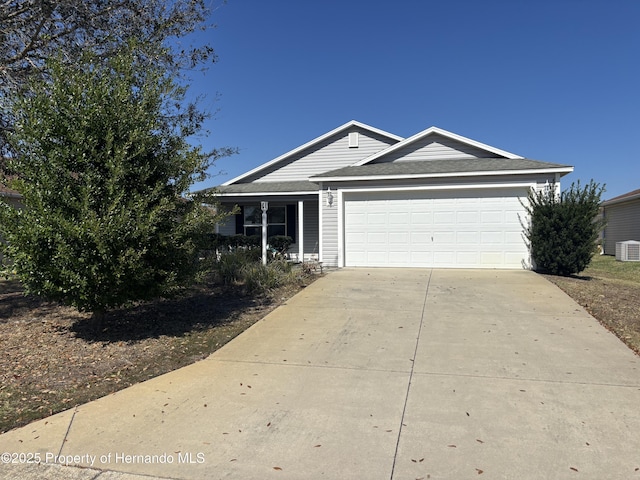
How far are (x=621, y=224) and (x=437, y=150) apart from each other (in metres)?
15.9

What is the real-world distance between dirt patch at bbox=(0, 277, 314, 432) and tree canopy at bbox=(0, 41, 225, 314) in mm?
652

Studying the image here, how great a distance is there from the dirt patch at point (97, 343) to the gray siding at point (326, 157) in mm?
10591

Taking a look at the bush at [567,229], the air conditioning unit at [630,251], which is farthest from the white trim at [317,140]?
the air conditioning unit at [630,251]

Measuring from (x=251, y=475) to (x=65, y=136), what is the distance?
4743 mm

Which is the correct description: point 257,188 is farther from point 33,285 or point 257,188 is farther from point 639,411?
point 639,411

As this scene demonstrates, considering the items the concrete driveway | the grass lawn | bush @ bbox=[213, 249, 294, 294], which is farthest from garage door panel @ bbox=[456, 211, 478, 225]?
the concrete driveway

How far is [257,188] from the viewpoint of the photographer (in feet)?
59.7

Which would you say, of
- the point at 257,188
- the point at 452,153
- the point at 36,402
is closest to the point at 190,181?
the point at 36,402

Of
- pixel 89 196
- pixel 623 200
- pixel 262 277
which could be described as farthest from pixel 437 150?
pixel 623 200

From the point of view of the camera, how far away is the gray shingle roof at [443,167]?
1207 centimetres

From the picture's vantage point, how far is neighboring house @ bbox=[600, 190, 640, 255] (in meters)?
22.1

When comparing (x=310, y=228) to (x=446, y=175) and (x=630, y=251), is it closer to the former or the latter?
(x=446, y=175)

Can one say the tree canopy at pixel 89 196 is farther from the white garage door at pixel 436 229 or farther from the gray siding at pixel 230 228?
the gray siding at pixel 230 228

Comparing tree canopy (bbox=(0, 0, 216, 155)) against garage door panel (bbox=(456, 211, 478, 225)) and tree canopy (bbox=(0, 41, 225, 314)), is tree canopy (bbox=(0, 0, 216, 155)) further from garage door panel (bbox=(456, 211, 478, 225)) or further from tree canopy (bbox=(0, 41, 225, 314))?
garage door panel (bbox=(456, 211, 478, 225))
